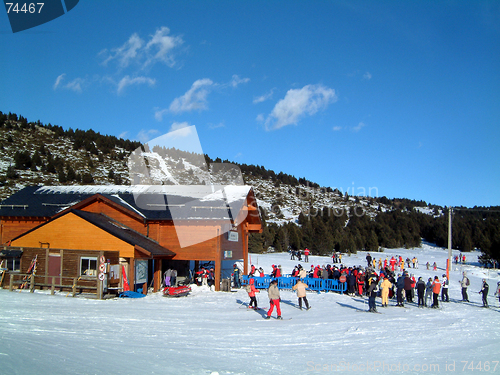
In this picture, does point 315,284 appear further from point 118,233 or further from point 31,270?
point 31,270

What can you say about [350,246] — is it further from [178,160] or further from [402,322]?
[178,160]

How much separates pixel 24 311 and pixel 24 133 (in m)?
83.0

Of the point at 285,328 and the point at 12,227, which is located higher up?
the point at 12,227

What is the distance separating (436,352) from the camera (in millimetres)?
9844

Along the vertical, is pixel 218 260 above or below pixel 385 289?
above

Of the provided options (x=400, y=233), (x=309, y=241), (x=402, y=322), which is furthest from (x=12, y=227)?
(x=400, y=233)

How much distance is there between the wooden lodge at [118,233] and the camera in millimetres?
Result: 18672

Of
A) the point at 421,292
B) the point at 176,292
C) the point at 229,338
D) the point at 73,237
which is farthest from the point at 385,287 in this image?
the point at 73,237

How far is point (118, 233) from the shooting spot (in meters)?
19.4

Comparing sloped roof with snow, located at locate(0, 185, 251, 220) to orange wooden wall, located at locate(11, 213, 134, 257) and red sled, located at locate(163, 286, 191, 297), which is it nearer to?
orange wooden wall, located at locate(11, 213, 134, 257)

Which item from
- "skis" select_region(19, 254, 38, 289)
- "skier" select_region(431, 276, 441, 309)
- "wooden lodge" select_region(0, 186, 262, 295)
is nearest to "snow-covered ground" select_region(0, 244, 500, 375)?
"skier" select_region(431, 276, 441, 309)

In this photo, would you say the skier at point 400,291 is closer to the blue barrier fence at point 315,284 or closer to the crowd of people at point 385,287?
the crowd of people at point 385,287

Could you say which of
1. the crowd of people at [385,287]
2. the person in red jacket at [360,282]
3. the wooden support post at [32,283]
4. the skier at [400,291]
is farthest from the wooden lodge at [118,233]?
the skier at [400,291]

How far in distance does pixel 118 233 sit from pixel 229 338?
35.5 feet
